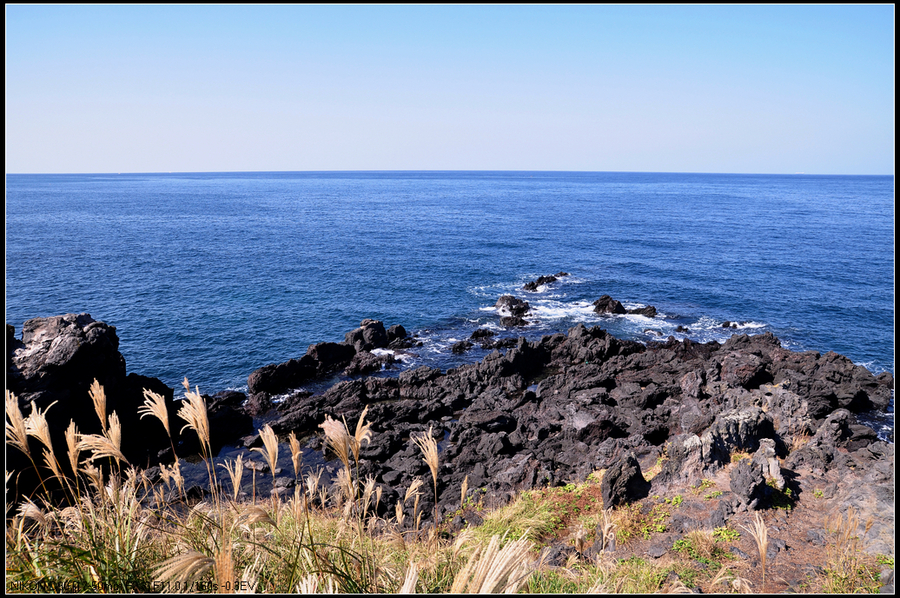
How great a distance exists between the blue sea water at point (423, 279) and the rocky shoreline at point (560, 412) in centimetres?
418

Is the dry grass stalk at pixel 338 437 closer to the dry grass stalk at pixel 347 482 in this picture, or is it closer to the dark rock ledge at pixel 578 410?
the dry grass stalk at pixel 347 482

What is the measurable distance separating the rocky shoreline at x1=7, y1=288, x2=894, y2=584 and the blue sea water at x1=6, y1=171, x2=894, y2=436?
13.7 feet

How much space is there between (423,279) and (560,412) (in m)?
29.8

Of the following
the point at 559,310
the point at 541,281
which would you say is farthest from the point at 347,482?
the point at 541,281

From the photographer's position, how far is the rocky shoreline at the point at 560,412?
1259 cm

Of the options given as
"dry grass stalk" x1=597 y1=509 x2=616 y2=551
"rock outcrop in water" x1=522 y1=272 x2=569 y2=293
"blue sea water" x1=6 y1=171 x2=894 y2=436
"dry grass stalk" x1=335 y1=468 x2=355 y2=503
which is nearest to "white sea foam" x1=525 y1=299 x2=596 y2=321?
"blue sea water" x1=6 y1=171 x2=894 y2=436

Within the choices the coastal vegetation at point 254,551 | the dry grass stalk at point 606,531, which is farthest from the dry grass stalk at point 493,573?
the dry grass stalk at point 606,531

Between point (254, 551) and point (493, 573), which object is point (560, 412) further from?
point (493, 573)

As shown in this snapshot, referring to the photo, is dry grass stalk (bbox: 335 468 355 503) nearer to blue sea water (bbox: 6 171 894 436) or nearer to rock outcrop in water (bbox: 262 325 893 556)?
rock outcrop in water (bbox: 262 325 893 556)

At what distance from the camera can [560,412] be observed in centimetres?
2214

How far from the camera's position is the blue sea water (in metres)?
34.0

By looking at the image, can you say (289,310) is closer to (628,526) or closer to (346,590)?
(628,526)

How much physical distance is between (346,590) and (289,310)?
38568mm

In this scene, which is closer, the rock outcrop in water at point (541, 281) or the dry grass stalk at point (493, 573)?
the dry grass stalk at point (493, 573)
